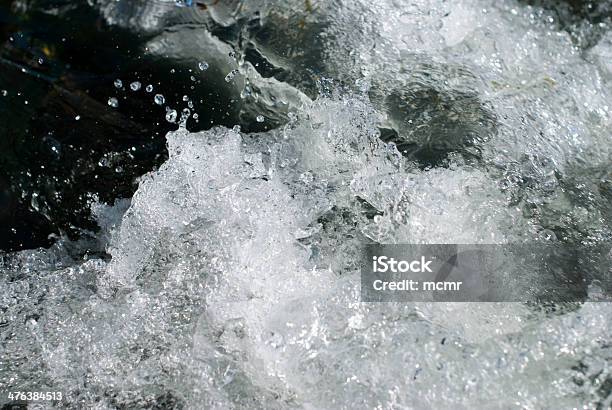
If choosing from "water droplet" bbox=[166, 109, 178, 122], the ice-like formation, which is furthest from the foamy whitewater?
"water droplet" bbox=[166, 109, 178, 122]

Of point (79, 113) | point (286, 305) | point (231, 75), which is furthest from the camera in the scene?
point (79, 113)

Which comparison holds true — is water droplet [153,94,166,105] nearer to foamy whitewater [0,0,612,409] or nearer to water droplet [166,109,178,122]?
water droplet [166,109,178,122]

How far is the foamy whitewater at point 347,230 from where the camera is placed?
1531 mm

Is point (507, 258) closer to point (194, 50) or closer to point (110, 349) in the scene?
point (110, 349)

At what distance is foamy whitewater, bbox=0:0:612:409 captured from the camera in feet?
5.02

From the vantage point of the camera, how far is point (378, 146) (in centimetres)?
202

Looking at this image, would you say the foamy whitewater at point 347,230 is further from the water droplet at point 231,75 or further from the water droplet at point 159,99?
the water droplet at point 159,99

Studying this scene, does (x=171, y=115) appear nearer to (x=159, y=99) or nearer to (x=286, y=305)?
(x=159, y=99)

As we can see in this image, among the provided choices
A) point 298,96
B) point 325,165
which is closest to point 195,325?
point 325,165

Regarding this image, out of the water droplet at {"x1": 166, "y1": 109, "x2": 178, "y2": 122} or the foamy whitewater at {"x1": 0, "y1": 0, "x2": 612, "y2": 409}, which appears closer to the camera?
the foamy whitewater at {"x1": 0, "y1": 0, "x2": 612, "y2": 409}

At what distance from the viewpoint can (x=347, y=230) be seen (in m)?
1.92

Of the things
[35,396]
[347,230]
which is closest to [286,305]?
[347,230]

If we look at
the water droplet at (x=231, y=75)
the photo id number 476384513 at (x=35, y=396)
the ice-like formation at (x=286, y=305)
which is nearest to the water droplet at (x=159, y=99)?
the water droplet at (x=231, y=75)

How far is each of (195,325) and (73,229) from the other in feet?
2.63
